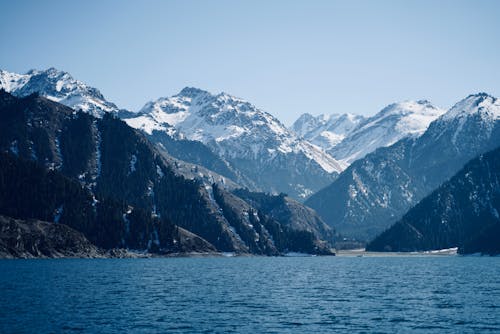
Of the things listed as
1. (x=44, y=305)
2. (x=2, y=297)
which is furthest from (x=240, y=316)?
(x=2, y=297)

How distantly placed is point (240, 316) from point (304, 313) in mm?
11412

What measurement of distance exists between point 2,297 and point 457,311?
268 feet

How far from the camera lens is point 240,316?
104 metres

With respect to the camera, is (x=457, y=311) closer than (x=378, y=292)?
Yes

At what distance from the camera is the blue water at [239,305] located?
9306 centimetres

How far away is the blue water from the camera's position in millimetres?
93062

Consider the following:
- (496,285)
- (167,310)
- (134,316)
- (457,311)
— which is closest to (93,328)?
(134,316)

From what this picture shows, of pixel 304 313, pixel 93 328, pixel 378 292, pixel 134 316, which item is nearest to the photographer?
pixel 93 328

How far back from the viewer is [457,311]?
110312 mm

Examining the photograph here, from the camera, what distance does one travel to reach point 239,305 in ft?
387

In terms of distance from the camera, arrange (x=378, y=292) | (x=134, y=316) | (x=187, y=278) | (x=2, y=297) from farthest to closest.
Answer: (x=187, y=278)
(x=378, y=292)
(x=2, y=297)
(x=134, y=316)

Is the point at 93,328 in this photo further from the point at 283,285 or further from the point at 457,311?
the point at 283,285

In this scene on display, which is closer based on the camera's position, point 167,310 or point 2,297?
point 167,310

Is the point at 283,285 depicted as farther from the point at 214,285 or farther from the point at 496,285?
the point at 496,285
